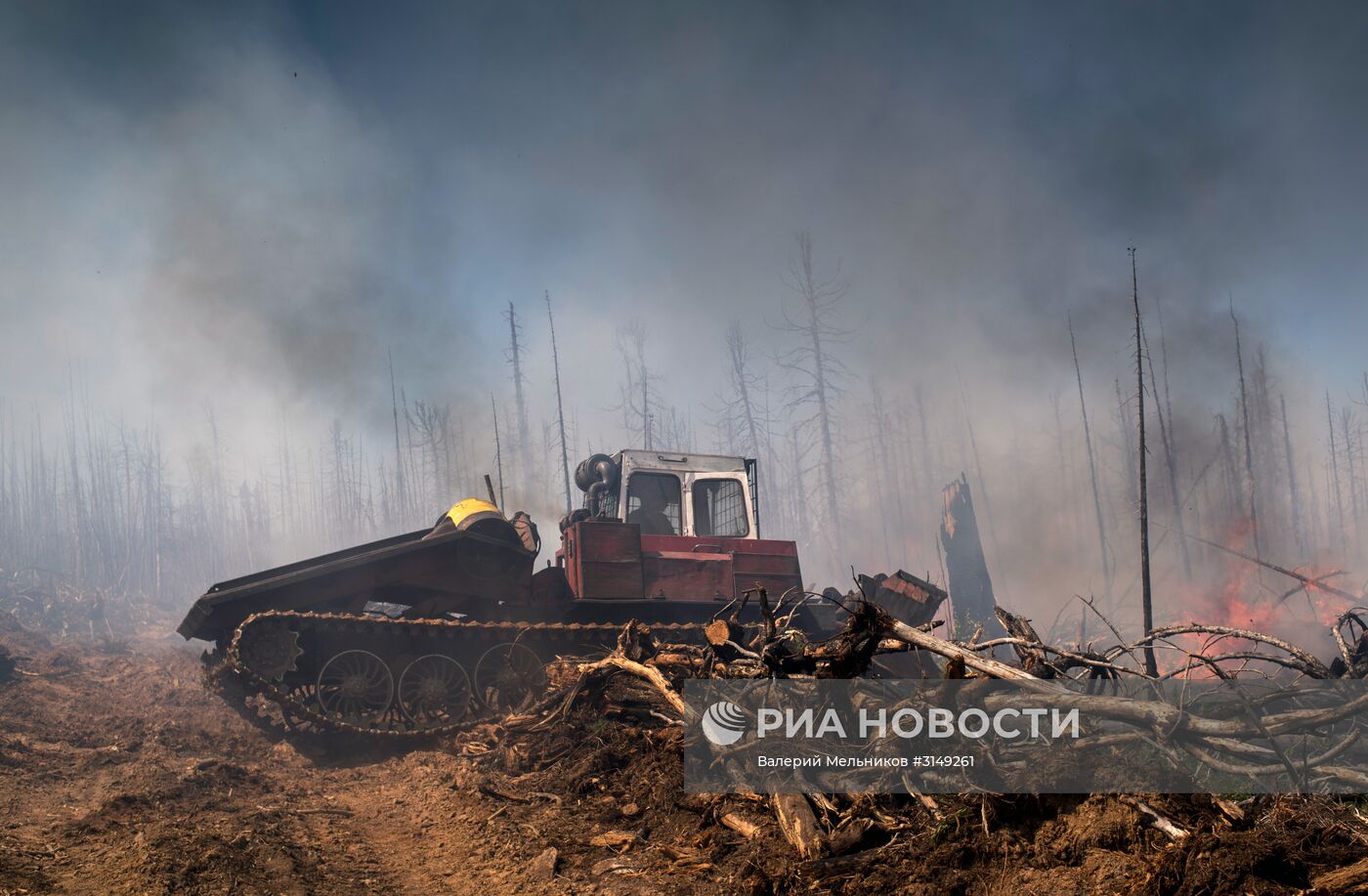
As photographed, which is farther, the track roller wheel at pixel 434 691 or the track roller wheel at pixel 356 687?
the track roller wheel at pixel 434 691

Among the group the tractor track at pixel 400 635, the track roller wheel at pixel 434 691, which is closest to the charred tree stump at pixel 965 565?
the tractor track at pixel 400 635

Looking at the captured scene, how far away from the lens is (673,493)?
13.7 m

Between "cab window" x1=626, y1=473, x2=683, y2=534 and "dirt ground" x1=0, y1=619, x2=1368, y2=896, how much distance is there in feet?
14.9

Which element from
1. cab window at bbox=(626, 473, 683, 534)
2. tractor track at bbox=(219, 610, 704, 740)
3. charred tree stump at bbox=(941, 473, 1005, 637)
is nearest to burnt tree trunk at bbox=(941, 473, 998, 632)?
charred tree stump at bbox=(941, 473, 1005, 637)

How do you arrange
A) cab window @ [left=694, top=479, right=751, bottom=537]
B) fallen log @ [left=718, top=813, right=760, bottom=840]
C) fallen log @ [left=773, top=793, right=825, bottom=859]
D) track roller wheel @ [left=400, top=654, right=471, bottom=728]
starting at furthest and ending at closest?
cab window @ [left=694, top=479, right=751, bottom=537], track roller wheel @ [left=400, top=654, right=471, bottom=728], fallen log @ [left=718, top=813, right=760, bottom=840], fallen log @ [left=773, top=793, right=825, bottom=859]

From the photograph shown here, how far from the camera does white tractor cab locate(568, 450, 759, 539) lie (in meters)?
13.4

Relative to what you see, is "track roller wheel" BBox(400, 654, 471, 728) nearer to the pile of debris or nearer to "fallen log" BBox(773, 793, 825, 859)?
the pile of debris

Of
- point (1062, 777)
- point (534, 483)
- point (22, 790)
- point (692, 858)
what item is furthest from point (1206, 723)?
point (534, 483)

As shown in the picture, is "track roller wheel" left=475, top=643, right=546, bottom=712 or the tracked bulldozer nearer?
the tracked bulldozer

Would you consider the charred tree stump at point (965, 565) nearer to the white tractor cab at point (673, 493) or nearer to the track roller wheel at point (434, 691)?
the white tractor cab at point (673, 493)

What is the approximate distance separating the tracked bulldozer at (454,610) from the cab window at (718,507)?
354mm

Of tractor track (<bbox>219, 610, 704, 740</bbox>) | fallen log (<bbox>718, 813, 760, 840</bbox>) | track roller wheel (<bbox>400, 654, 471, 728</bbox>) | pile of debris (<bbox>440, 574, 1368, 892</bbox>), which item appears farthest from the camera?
track roller wheel (<bbox>400, 654, 471, 728</bbox>)

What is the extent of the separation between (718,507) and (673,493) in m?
0.86

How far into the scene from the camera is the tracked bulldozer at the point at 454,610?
10.5 metres
